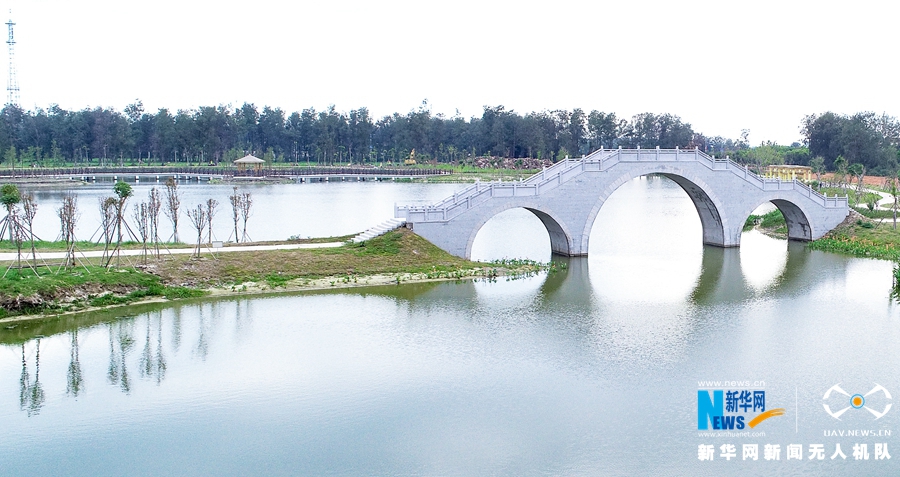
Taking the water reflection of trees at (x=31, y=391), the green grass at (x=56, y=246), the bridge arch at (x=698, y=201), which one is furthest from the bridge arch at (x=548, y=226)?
the water reflection of trees at (x=31, y=391)

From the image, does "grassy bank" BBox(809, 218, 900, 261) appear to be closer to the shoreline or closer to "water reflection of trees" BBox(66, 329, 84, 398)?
the shoreline

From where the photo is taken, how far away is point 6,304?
71.4ft

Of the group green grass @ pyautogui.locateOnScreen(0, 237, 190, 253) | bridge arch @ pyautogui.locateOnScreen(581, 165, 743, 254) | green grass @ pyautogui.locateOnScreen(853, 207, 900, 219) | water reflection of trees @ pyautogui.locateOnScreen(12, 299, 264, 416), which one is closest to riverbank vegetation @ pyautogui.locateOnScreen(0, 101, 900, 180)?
green grass @ pyautogui.locateOnScreen(853, 207, 900, 219)

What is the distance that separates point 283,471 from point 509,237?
28153 millimetres

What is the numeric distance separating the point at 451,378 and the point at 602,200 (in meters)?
17.6

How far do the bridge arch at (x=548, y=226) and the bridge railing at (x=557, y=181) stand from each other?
1.70 ft

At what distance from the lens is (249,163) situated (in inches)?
3893

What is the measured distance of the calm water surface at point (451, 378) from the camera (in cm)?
1359

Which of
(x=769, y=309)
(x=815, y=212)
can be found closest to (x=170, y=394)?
(x=769, y=309)

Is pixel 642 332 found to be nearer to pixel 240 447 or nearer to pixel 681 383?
pixel 681 383

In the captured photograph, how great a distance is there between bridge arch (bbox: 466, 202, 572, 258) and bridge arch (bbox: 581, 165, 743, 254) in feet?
2.56

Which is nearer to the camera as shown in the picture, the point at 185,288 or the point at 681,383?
the point at 681,383

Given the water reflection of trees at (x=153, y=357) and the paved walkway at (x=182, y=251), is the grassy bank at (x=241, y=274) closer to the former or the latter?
the paved walkway at (x=182, y=251)

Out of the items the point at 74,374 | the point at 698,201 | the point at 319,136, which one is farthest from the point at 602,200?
the point at 319,136
